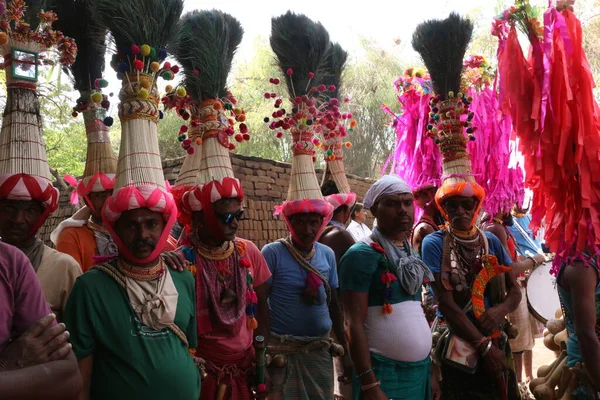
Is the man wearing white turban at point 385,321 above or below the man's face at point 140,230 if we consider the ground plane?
below

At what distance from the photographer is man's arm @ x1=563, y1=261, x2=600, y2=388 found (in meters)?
3.54

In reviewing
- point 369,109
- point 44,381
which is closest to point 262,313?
point 44,381

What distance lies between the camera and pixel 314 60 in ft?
16.0

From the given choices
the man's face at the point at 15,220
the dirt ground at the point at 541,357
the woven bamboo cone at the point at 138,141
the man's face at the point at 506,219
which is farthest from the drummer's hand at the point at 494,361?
the dirt ground at the point at 541,357

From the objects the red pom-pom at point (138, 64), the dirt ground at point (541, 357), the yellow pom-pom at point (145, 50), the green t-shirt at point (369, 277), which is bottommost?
the dirt ground at point (541, 357)

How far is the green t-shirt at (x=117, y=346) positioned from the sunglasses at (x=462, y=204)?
8.54 ft

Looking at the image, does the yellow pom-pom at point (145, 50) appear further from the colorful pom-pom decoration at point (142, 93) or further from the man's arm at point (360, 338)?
the man's arm at point (360, 338)

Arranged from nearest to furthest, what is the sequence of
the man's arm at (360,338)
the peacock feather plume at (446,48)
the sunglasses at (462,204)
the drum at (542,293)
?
the man's arm at (360,338), the sunglasses at (462,204), the peacock feather plume at (446,48), the drum at (542,293)

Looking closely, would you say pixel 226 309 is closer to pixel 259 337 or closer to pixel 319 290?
pixel 259 337

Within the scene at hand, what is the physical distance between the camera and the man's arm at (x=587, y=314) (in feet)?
11.6

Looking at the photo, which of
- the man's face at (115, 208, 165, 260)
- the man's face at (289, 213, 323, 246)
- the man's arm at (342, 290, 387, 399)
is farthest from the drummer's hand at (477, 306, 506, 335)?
the man's face at (115, 208, 165, 260)

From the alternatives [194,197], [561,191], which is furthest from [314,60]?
[561,191]

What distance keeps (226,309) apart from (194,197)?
2.46 ft

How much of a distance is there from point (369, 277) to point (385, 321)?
11.7 inches
